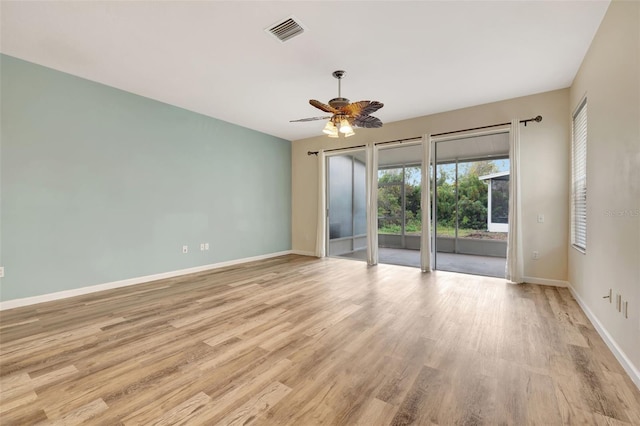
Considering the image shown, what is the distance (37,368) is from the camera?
1943 mm

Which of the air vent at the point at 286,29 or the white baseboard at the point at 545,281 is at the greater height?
the air vent at the point at 286,29

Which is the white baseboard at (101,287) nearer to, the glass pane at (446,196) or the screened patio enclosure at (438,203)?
the screened patio enclosure at (438,203)

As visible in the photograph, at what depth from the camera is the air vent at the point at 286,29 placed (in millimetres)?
2521

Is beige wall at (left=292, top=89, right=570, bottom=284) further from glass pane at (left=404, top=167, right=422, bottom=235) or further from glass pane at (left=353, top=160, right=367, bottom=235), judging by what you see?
glass pane at (left=353, top=160, right=367, bottom=235)

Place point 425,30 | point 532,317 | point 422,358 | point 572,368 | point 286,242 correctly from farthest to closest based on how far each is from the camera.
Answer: point 286,242 → point 532,317 → point 425,30 → point 422,358 → point 572,368

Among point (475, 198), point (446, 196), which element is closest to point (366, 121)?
point (446, 196)

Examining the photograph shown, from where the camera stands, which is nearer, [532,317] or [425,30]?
[425,30]

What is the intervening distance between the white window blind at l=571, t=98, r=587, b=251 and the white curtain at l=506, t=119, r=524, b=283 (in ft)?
1.98

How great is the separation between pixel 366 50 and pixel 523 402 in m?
3.28

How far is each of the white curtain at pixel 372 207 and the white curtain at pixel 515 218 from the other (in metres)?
2.25

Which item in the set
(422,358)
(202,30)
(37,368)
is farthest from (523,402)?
(202,30)

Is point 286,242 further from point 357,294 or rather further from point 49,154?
point 49,154

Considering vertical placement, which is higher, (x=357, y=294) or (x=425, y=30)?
(x=425, y=30)

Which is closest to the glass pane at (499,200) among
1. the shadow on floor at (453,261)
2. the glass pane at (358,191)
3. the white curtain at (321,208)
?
the shadow on floor at (453,261)
